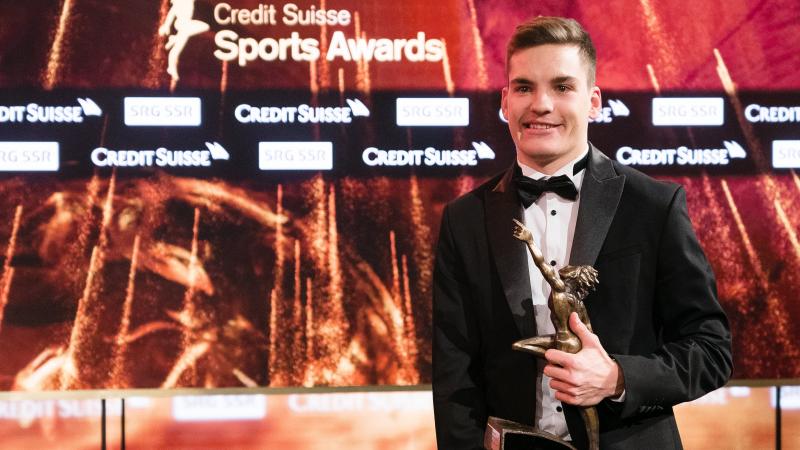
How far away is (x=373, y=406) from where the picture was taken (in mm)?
3012

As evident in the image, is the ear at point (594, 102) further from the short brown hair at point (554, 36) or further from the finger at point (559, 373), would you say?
the finger at point (559, 373)

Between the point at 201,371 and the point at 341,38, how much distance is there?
1323mm

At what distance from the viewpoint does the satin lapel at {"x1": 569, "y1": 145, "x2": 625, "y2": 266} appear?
1.28 metres

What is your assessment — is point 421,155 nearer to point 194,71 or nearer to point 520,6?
point 520,6

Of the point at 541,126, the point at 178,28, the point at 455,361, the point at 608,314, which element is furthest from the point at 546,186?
the point at 178,28

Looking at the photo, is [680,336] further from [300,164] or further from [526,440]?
[300,164]

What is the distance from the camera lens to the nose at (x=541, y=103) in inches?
49.9

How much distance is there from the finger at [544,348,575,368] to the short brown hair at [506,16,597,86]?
1.51 ft

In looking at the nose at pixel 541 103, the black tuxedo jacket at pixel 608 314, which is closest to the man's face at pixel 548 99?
the nose at pixel 541 103

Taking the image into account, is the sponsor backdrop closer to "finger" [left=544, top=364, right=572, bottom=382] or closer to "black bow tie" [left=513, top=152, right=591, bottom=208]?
"black bow tie" [left=513, top=152, right=591, bottom=208]

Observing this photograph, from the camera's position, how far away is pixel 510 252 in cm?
134

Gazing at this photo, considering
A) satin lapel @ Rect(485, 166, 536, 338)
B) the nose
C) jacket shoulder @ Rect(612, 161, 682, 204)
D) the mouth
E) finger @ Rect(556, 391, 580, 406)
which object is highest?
the nose

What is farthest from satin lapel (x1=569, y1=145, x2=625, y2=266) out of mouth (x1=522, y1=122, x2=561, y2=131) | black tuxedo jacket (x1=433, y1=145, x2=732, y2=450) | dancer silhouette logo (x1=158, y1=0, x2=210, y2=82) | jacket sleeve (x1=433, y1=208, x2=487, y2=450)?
dancer silhouette logo (x1=158, y1=0, x2=210, y2=82)

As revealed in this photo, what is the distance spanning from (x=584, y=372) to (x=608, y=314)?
Result: 171 millimetres
